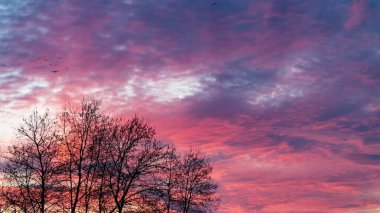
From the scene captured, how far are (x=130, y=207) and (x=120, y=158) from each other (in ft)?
18.6

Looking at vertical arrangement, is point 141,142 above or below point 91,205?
above

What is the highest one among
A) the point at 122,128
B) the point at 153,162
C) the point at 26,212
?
the point at 122,128

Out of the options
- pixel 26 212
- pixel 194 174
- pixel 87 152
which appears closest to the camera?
pixel 26 212

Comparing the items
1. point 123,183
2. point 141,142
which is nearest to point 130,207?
point 123,183

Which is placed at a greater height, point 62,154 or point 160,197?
point 62,154

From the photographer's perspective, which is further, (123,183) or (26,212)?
(123,183)

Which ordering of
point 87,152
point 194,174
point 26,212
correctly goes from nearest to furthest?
point 26,212 → point 87,152 → point 194,174

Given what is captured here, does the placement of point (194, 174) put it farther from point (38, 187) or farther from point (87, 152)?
point (38, 187)

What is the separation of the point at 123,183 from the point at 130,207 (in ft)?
9.30

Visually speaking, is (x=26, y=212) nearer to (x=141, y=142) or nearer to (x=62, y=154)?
(x=62, y=154)

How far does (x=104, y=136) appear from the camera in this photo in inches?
2263

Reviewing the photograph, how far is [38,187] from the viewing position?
54750 millimetres

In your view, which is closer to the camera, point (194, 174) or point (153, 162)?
point (153, 162)

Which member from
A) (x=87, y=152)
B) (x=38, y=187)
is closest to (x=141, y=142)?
(x=87, y=152)
